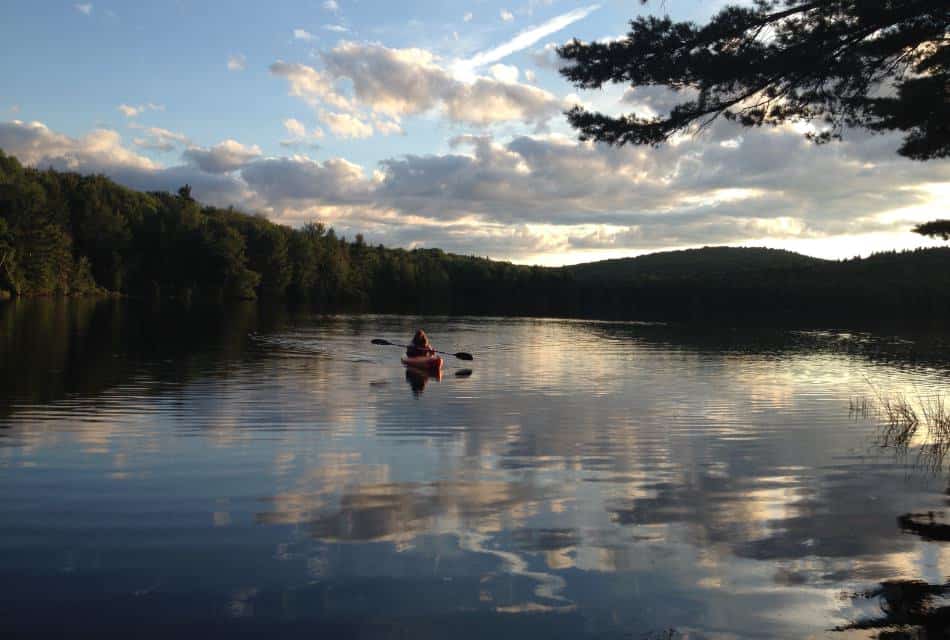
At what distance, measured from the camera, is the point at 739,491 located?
13625 millimetres

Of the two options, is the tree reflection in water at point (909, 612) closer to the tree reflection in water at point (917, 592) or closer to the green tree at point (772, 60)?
the tree reflection in water at point (917, 592)


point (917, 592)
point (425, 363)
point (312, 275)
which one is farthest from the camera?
point (312, 275)

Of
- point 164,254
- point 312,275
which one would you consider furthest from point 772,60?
point 312,275

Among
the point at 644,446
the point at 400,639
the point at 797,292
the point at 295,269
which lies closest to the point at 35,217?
the point at 295,269

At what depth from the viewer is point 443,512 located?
38.3 feet

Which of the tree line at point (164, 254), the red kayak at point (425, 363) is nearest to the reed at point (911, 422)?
the red kayak at point (425, 363)

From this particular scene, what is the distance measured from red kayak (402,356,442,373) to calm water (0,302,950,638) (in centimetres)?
543

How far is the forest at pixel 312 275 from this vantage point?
10688 cm

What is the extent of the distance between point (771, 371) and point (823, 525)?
28586mm

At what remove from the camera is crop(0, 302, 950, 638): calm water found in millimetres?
7945

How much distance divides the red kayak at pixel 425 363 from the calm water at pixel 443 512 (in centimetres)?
543

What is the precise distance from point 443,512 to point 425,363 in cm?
2262

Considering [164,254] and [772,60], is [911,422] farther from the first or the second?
[164,254]

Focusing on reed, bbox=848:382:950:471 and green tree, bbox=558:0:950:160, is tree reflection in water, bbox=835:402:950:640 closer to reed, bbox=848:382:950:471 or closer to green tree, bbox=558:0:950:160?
reed, bbox=848:382:950:471
